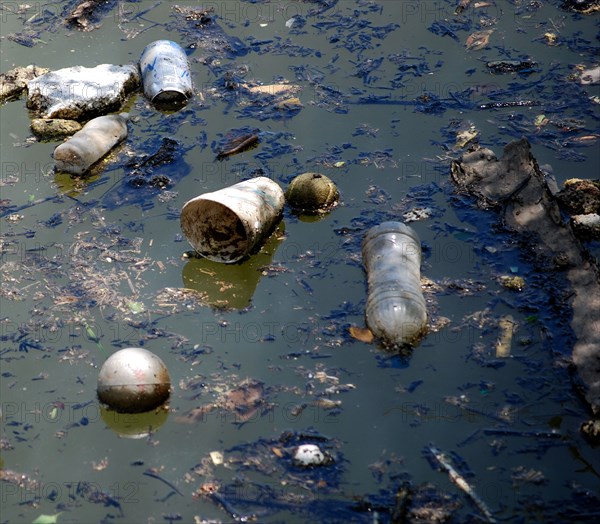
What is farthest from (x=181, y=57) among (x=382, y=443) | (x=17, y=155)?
(x=382, y=443)

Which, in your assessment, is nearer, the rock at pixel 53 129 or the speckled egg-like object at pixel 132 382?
the speckled egg-like object at pixel 132 382

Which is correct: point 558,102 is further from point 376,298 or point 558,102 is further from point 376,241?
point 376,298

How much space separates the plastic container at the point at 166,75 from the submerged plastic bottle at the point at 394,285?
320 cm

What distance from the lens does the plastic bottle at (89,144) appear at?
8.41 meters

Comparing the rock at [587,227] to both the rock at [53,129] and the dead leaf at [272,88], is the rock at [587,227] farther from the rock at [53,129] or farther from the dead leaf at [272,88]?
the rock at [53,129]

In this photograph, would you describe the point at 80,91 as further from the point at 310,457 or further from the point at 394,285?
the point at 310,457

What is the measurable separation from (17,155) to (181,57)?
2144 millimetres

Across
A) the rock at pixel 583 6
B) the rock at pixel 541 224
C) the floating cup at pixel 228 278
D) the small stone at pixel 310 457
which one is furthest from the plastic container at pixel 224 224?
the rock at pixel 583 6

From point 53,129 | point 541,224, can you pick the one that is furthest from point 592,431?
point 53,129

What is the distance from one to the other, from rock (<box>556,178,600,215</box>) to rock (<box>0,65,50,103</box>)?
5.92 m

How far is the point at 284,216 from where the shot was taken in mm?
7926

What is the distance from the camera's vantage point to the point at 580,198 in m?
7.48

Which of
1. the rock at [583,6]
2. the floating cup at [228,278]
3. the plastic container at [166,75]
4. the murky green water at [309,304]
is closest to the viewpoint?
the murky green water at [309,304]

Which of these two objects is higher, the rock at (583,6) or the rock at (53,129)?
the rock at (583,6)
